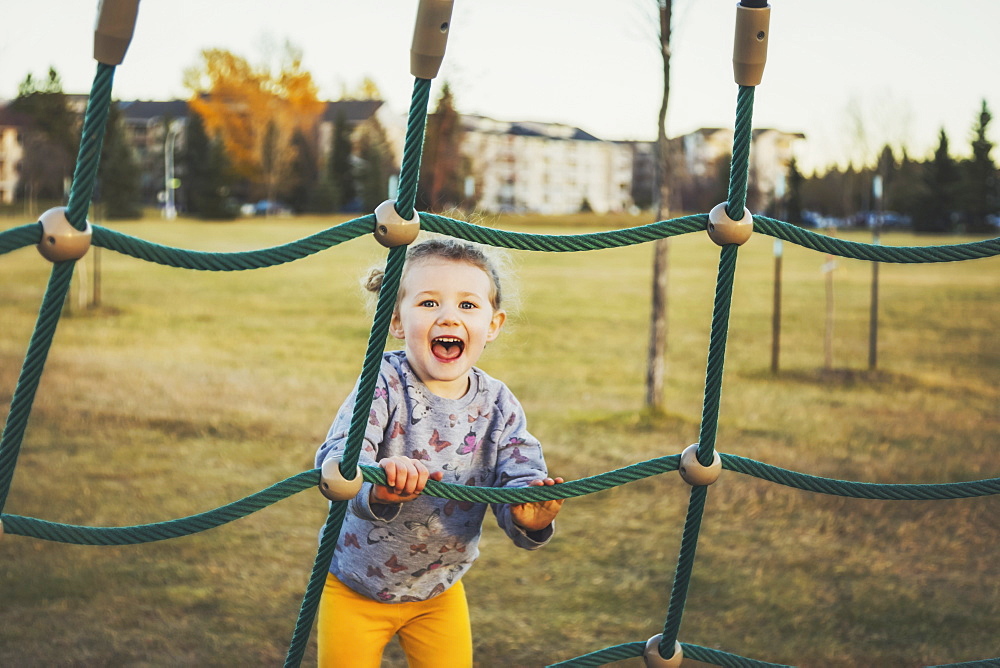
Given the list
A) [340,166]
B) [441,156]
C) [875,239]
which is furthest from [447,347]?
[340,166]

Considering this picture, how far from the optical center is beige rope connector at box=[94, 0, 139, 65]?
3.42 feet

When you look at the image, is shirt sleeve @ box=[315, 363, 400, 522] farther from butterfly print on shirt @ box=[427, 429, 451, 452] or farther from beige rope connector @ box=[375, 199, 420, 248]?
beige rope connector @ box=[375, 199, 420, 248]

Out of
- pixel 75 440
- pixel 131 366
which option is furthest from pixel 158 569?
pixel 131 366

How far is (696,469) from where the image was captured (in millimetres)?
1294

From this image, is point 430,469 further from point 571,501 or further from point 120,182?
point 120,182

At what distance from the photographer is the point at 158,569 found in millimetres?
2662

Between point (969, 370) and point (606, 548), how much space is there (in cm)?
445

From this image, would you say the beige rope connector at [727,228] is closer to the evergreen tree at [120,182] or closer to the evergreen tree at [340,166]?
the evergreen tree at [120,182]

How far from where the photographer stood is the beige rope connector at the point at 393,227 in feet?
3.72

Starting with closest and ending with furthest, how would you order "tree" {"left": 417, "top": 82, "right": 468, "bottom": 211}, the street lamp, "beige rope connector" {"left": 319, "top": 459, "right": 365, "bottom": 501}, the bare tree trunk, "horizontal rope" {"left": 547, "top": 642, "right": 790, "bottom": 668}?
"beige rope connector" {"left": 319, "top": 459, "right": 365, "bottom": 501} → "horizontal rope" {"left": 547, "top": 642, "right": 790, "bottom": 668} → the bare tree trunk → "tree" {"left": 417, "top": 82, "right": 468, "bottom": 211} → the street lamp

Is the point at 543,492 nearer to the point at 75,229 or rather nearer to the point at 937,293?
the point at 75,229

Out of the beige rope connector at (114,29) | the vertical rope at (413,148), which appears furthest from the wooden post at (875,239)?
the beige rope connector at (114,29)

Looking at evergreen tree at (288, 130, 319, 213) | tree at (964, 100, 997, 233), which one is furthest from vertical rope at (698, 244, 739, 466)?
evergreen tree at (288, 130, 319, 213)

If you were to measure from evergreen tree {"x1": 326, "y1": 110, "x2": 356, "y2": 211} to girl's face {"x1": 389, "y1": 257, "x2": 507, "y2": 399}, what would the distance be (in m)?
25.2
